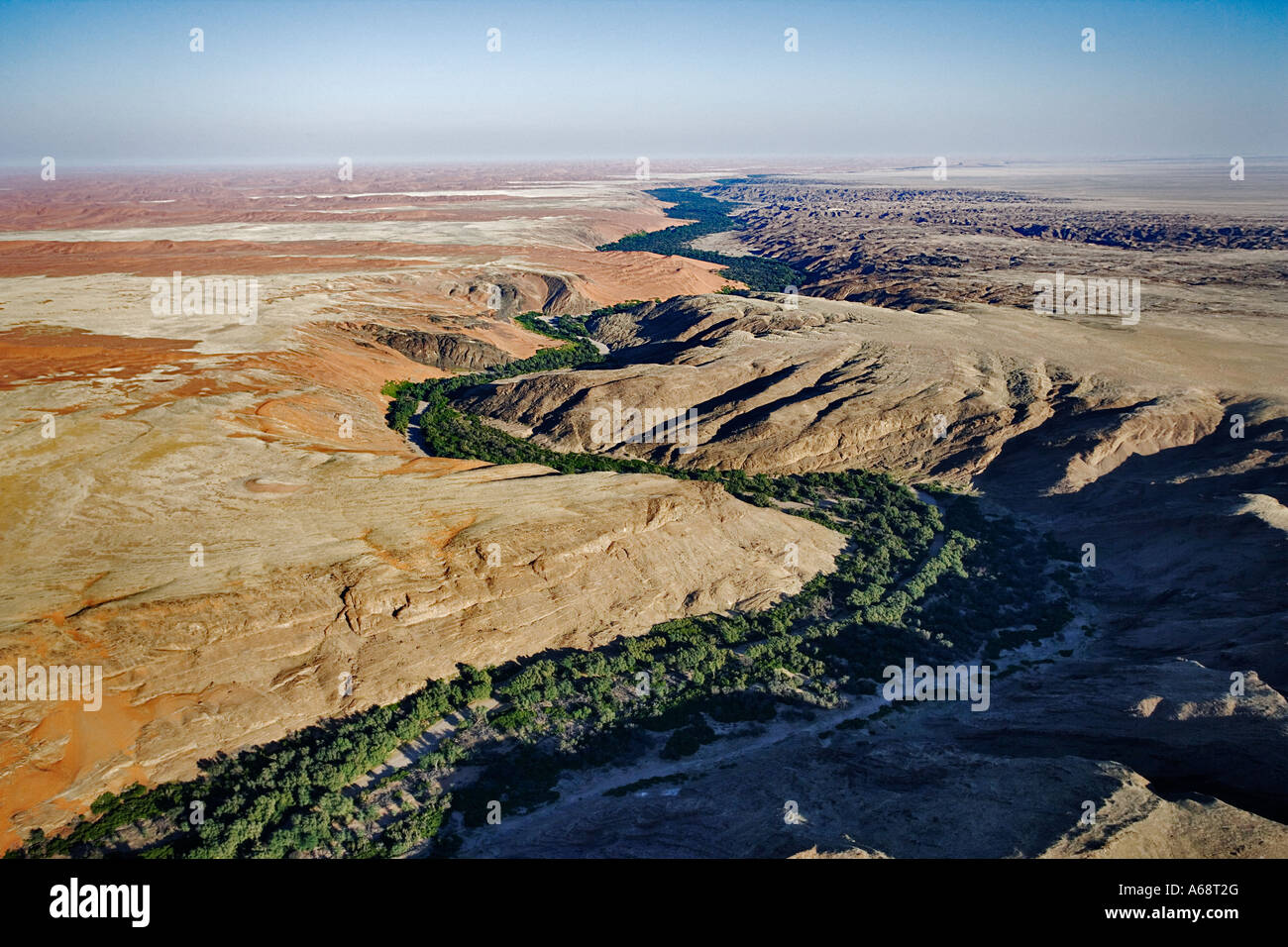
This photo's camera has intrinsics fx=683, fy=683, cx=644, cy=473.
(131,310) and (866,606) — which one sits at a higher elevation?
(131,310)

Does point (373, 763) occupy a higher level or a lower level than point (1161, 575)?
lower

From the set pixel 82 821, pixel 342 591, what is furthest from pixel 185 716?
pixel 342 591

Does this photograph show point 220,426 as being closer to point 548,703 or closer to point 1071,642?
point 548,703

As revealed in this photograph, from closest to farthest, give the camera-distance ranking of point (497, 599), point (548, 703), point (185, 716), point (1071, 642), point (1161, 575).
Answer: point (185, 716)
point (548, 703)
point (497, 599)
point (1071, 642)
point (1161, 575)

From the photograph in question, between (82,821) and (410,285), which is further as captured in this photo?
(410,285)
